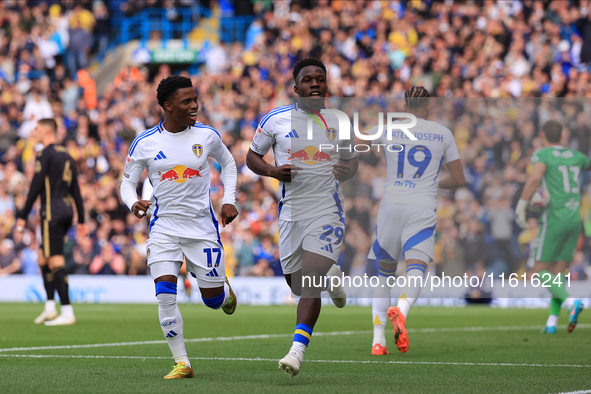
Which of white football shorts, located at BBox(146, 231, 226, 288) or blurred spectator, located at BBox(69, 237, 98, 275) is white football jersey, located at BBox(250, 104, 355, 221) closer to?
white football shorts, located at BBox(146, 231, 226, 288)

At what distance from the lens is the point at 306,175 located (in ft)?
20.1

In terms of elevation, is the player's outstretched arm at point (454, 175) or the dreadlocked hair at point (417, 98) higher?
the dreadlocked hair at point (417, 98)

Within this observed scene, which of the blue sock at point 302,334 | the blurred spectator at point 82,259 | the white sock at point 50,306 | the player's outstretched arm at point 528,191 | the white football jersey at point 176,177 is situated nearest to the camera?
the blue sock at point 302,334

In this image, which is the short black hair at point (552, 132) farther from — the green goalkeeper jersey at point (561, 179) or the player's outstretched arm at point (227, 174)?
the player's outstretched arm at point (227, 174)

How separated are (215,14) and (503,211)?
61.2 feet

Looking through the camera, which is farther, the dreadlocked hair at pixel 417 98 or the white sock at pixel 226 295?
the dreadlocked hair at pixel 417 98

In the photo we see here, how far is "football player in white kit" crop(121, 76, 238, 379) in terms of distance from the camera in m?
6.00

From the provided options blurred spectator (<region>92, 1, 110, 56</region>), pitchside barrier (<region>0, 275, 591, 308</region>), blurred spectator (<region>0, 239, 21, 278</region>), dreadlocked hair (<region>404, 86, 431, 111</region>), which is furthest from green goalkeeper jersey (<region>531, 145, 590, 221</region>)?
blurred spectator (<region>92, 1, 110, 56</region>)

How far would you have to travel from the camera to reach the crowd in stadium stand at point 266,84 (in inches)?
706

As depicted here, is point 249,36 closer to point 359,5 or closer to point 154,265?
point 359,5

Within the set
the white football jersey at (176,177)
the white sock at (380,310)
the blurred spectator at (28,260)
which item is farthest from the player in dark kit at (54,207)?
the blurred spectator at (28,260)

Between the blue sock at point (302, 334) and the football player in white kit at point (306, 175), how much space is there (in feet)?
0.62

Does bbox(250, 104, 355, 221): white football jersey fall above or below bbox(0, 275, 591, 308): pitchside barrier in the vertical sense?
above

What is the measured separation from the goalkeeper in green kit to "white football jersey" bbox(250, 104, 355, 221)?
456 cm
